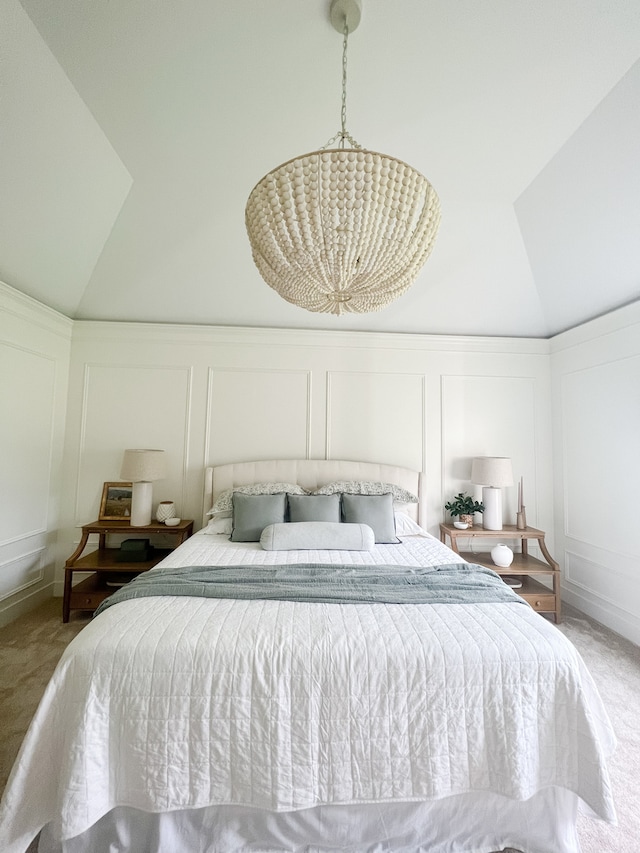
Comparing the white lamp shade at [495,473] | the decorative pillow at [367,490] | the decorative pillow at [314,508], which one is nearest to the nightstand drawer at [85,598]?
the decorative pillow at [314,508]

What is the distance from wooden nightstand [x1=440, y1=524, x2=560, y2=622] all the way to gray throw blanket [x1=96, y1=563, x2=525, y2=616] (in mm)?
1276

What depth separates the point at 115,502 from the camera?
335cm

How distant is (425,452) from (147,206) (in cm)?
300

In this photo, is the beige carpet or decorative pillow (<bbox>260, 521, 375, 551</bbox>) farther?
decorative pillow (<bbox>260, 521, 375, 551</bbox>)

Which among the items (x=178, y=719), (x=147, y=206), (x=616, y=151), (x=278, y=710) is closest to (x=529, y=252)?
(x=616, y=151)

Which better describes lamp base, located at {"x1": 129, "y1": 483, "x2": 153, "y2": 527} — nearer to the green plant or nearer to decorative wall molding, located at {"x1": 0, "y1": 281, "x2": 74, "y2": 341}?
decorative wall molding, located at {"x1": 0, "y1": 281, "x2": 74, "y2": 341}

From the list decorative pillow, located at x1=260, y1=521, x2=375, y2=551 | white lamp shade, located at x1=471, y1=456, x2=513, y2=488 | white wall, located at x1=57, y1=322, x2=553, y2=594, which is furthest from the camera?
white wall, located at x1=57, y1=322, x2=553, y2=594

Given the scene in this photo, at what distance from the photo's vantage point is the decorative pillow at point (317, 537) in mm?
2438

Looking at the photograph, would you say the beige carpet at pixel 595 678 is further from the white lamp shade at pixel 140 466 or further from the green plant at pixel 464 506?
the white lamp shade at pixel 140 466

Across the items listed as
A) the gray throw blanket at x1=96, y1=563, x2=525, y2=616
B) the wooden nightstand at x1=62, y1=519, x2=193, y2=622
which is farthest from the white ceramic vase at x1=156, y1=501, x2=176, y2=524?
the gray throw blanket at x1=96, y1=563, x2=525, y2=616

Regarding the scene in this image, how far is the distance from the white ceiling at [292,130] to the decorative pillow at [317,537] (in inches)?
80.8

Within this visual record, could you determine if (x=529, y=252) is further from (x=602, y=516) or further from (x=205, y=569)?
(x=205, y=569)

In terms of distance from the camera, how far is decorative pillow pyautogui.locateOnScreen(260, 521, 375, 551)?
2438 mm

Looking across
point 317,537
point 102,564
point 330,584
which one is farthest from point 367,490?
point 102,564
